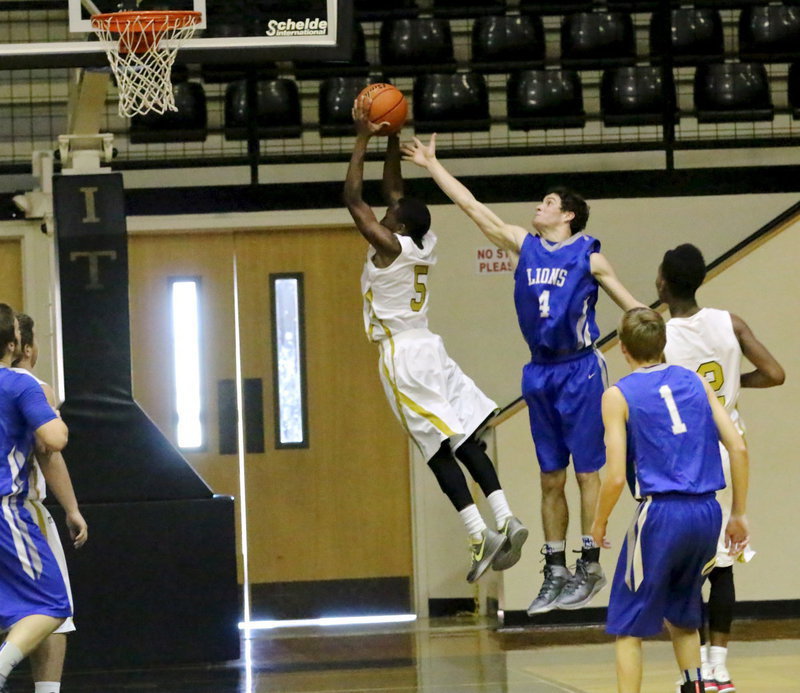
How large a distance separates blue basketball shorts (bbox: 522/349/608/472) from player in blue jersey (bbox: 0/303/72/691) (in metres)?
2.07

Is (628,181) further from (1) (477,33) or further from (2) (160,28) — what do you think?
(2) (160,28)

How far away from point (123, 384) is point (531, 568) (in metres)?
3.07

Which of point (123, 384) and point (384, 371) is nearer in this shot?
point (384, 371)

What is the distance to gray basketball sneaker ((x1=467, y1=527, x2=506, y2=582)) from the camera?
239 inches

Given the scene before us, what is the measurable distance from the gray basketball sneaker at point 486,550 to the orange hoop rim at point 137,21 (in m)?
2.82

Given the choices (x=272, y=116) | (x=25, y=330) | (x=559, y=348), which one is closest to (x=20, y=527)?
(x=25, y=330)

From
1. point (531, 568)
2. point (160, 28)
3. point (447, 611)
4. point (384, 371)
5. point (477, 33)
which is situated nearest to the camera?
point (384, 371)

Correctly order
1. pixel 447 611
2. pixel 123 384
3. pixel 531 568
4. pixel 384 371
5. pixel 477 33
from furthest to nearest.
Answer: pixel 477 33 < pixel 447 611 < pixel 531 568 < pixel 123 384 < pixel 384 371

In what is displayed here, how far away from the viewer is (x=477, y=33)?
36.0 feet

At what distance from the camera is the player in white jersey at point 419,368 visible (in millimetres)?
6184

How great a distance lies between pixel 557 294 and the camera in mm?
6141

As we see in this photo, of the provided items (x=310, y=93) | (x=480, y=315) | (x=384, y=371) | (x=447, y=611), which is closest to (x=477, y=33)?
(x=310, y=93)

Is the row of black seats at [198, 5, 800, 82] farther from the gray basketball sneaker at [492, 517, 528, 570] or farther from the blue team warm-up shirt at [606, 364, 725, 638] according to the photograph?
the blue team warm-up shirt at [606, 364, 725, 638]

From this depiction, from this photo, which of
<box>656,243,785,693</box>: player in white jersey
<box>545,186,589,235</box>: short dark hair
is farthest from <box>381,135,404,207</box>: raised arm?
<box>656,243,785,693</box>: player in white jersey
